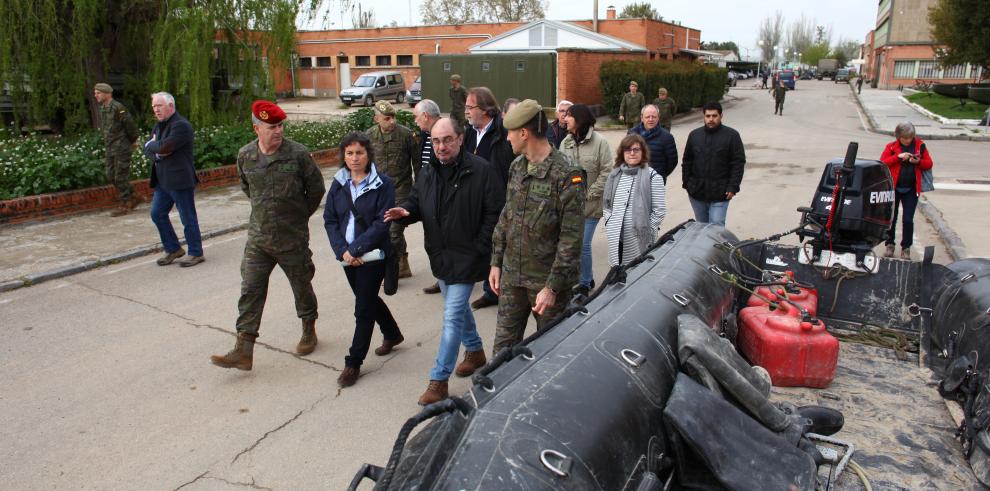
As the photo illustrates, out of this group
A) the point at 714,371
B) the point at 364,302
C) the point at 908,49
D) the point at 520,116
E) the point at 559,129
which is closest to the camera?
the point at 714,371

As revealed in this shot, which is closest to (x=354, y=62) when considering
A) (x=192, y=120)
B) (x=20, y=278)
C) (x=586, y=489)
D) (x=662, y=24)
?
(x=662, y=24)

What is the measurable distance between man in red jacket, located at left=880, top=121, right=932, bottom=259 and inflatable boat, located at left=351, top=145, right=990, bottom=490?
2.97 meters

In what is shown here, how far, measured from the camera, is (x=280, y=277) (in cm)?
735

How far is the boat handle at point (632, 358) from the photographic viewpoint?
3.04 metres

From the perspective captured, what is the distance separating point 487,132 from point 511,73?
871 inches

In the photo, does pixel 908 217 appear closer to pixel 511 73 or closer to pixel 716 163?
pixel 716 163

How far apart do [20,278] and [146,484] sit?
4.66 m

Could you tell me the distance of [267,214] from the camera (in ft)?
16.2

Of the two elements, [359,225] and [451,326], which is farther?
[359,225]

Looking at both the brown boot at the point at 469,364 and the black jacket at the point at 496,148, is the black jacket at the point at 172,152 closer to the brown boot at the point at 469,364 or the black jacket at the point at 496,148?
the black jacket at the point at 496,148

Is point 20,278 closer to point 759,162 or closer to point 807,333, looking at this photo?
point 807,333

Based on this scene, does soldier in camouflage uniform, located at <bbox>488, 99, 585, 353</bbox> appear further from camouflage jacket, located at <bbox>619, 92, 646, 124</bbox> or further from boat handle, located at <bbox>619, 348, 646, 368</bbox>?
camouflage jacket, located at <bbox>619, 92, 646, 124</bbox>

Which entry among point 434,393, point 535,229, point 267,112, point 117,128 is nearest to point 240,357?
point 434,393

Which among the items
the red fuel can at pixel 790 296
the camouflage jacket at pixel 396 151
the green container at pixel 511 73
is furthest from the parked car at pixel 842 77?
the red fuel can at pixel 790 296
